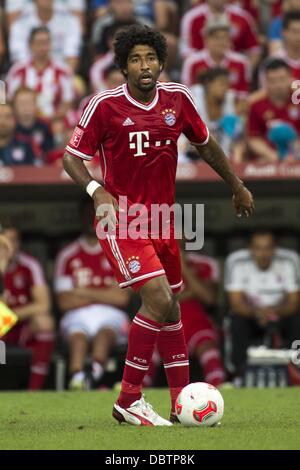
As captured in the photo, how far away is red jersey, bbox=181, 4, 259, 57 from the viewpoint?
13.1 m

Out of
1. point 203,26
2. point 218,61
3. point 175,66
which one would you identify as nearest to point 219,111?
point 218,61

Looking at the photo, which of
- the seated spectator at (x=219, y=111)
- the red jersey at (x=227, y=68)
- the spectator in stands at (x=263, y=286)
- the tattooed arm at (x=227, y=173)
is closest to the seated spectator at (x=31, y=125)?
the seated spectator at (x=219, y=111)

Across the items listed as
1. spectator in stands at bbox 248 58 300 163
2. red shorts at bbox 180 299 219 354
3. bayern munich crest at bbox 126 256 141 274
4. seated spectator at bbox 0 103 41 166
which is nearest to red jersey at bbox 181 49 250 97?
spectator in stands at bbox 248 58 300 163

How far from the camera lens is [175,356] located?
6.75 metres

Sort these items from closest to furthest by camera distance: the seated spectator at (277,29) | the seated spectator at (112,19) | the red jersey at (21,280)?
1. the red jersey at (21,280)
2. the seated spectator at (277,29)
3. the seated spectator at (112,19)

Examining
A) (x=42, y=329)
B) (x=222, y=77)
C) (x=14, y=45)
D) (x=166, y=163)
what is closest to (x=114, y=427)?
(x=166, y=163)

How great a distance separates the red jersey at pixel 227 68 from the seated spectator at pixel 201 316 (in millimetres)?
1891

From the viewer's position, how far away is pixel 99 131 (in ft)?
21.5

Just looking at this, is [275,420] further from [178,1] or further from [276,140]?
[178,1]

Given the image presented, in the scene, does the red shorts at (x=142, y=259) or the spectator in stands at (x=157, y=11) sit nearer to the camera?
the red shorts at (x=142, y=259)

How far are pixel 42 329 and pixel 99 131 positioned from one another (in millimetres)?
4760

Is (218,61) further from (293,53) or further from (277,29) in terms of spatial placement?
(277,29)

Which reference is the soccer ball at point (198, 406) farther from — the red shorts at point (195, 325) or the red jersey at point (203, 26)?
the red jersey at point (203, 26)

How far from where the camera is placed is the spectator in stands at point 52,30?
1321 cm
